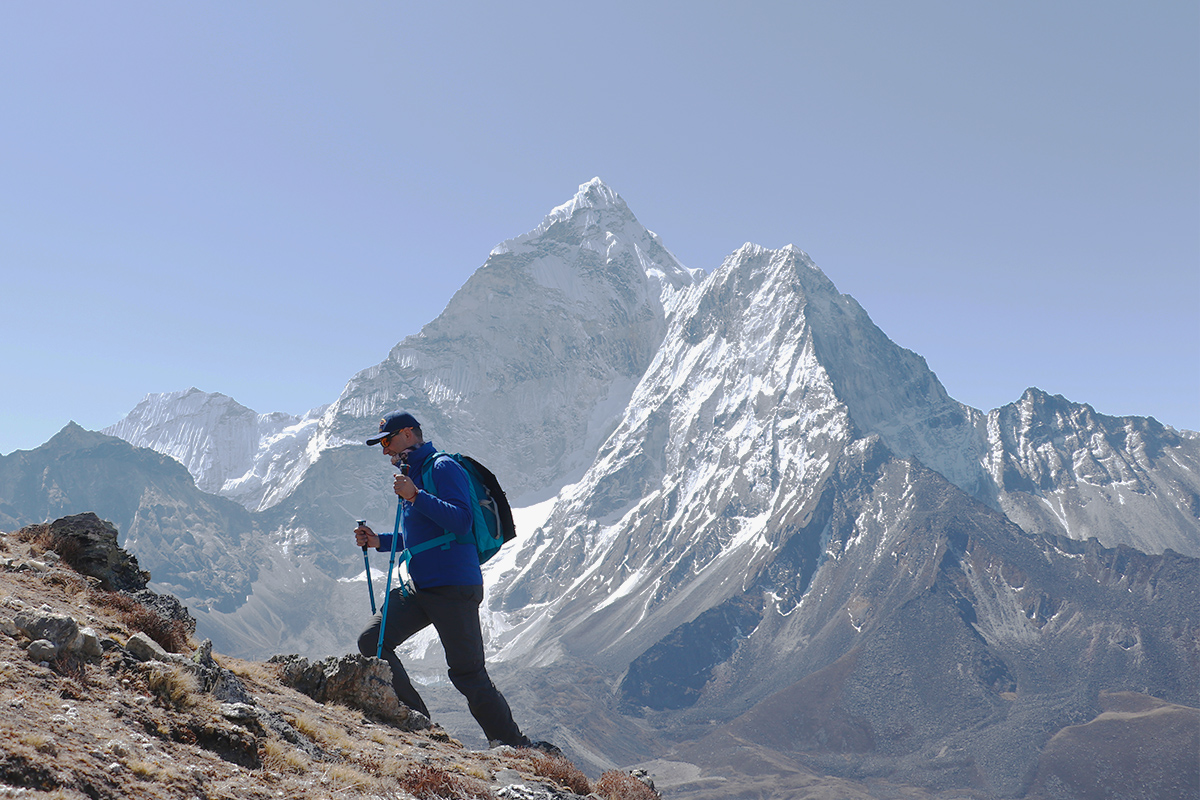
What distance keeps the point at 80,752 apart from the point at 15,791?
39.4 inches

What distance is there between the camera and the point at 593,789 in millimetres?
10695

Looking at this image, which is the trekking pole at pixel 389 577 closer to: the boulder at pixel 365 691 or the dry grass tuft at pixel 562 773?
the boulder at pixel 365 691

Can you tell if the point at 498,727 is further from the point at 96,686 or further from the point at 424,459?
the point at 96,686

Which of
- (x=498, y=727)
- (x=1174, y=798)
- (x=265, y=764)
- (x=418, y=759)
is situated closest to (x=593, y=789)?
(x=498, y=727)

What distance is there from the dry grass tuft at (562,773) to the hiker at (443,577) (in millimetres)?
781

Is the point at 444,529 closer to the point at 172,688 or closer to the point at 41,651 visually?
the point at 172,688

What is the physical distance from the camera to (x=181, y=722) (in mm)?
7840

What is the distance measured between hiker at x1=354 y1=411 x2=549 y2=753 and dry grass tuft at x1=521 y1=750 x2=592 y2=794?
781 millimetres

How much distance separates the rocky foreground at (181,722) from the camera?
21.2ft

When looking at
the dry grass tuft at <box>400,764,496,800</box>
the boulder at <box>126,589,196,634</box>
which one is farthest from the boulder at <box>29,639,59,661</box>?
the boulder at <box>126,589,196,634</box>

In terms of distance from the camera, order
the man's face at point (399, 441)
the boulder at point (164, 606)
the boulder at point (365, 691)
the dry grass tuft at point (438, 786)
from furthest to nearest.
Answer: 1. the boulder at point (164, 606)
2. the boulder at point (365, 691)
3. the man's face at point (399, 441)
4. the dry grass tuft at point (438, 786)

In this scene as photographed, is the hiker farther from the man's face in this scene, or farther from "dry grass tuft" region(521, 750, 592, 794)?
"dry grass tuft" region(521, 750, 592, 794)

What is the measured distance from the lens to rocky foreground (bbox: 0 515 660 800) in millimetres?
6453

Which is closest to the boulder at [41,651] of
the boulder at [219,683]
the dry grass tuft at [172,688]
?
the dry grass tuft at [172,688]
